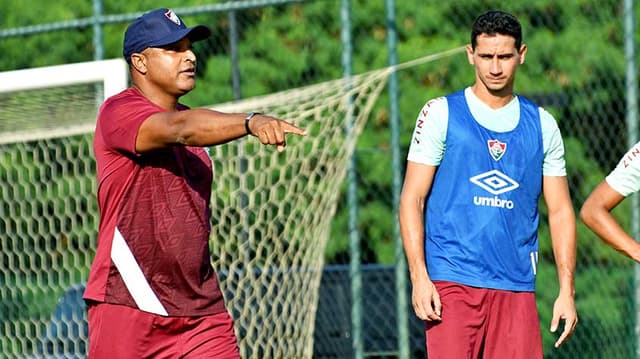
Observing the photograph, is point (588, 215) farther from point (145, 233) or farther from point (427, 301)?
point (145, 233)

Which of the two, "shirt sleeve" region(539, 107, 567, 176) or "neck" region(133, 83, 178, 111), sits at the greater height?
"neck" region(133, 83, 178, 111)

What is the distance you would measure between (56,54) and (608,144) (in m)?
4.80

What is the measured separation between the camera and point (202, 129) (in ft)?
14.4

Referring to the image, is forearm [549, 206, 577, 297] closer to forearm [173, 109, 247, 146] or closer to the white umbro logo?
the white umbro logo

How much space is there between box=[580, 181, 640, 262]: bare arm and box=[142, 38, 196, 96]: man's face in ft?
5.76

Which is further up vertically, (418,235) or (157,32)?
(157,32)

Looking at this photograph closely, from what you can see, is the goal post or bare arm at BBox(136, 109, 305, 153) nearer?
bare arm at BBox(136, 109, 305, 153)

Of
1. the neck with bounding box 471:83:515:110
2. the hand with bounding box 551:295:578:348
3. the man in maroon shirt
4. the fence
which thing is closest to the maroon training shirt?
the man in maroon shirt

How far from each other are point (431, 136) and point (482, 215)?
0.41 m

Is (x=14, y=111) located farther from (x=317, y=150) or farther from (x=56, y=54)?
(x=56, y=54)

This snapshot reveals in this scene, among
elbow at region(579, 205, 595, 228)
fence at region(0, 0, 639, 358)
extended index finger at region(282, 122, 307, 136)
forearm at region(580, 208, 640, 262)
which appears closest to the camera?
extended index finger at region(282, 122, 307, 136)

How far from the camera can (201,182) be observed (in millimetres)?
5082

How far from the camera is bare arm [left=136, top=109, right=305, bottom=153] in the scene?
4133 millimetres

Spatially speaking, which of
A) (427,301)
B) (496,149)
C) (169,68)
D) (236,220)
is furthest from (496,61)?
(236,220)
